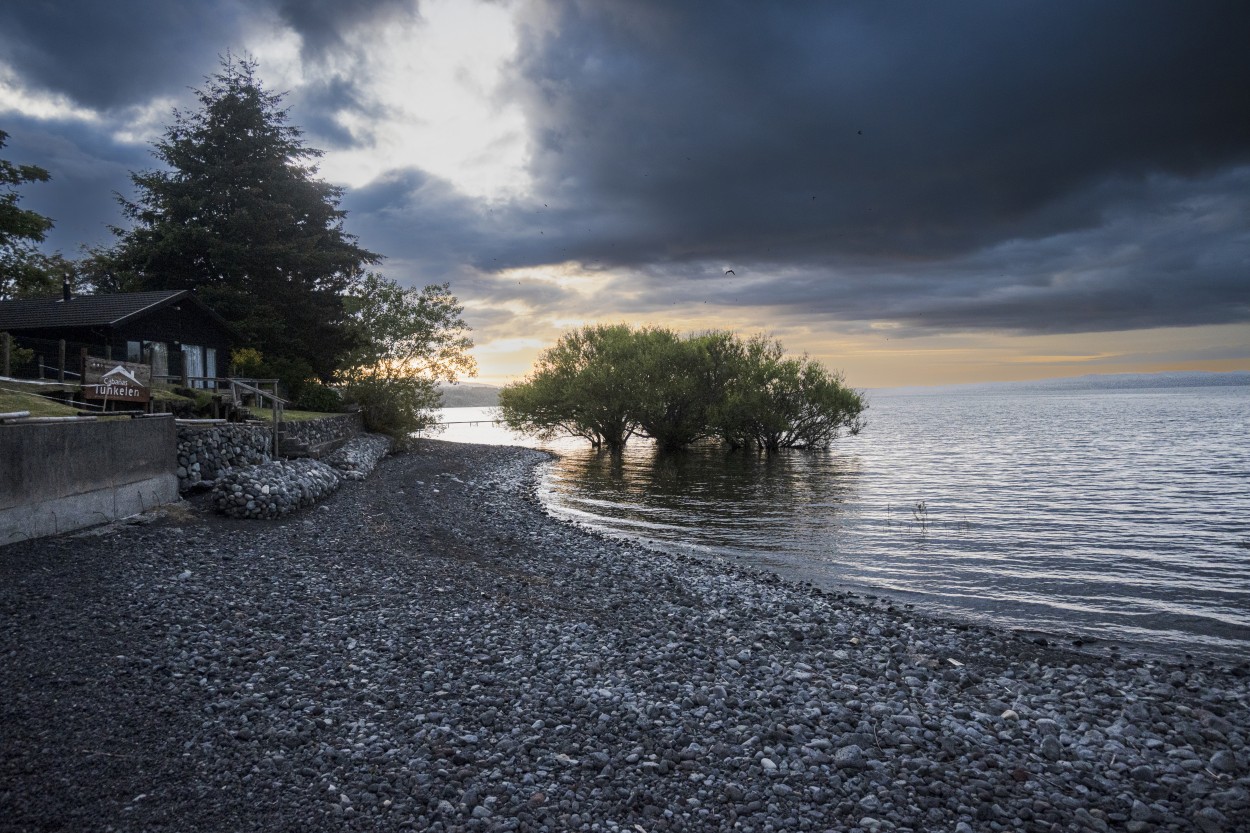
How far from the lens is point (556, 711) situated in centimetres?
808

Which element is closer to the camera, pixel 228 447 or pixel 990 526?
pixel 990 526

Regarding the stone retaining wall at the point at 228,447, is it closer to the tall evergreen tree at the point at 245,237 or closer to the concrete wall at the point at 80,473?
the concrete wall at the point at 80,473

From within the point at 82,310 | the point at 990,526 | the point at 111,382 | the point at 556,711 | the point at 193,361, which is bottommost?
the point at 990,526

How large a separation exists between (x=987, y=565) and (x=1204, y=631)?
5.14 metres

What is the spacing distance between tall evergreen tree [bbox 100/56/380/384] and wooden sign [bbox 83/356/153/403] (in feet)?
81.5

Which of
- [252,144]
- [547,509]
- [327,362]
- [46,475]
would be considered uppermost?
[252,144]

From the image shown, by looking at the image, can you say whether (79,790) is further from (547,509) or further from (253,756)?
(547,509)

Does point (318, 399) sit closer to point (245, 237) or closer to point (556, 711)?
point (245, 237)

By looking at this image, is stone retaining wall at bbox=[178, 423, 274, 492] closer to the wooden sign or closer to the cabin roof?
the wooden sign

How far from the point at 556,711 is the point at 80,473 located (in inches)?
584

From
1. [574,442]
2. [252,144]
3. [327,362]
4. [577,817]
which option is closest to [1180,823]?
[577,817]

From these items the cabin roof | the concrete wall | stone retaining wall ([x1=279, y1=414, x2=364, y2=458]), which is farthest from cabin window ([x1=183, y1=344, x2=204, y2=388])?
the concrete wall

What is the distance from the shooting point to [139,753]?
6.77 m

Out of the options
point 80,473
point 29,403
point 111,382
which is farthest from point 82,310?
point 80,473
